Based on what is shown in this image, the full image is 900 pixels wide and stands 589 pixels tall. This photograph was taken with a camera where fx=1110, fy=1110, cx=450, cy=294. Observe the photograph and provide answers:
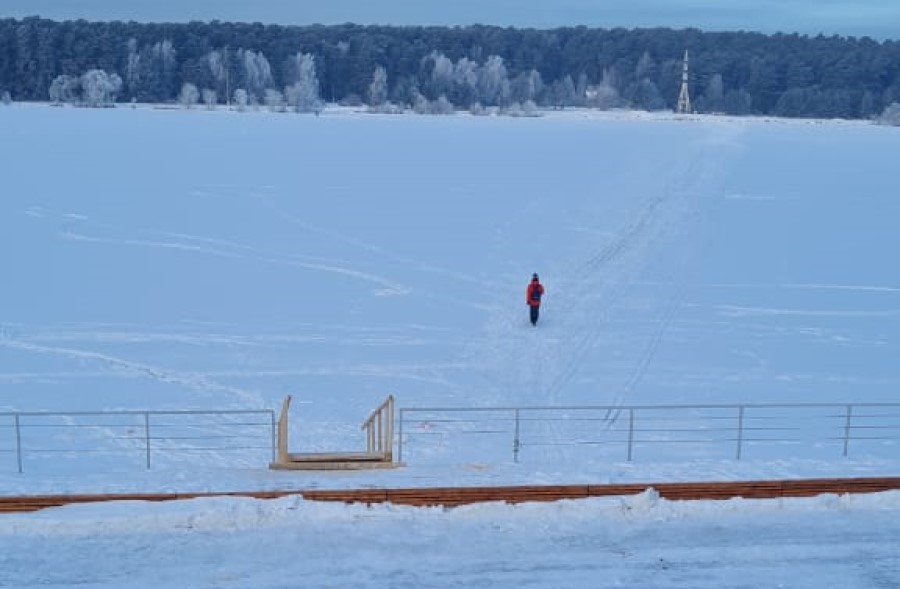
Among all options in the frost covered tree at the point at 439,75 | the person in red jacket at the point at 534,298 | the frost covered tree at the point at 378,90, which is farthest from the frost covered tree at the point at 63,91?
the person in red jacket at the point at 534,298

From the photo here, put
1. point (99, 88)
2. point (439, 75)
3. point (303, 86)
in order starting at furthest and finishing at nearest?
point (439, 75), point (303, 86), point (99, 88)

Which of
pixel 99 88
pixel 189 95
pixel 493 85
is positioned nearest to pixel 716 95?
pixel 493 85

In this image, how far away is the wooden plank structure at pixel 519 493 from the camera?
9344mm

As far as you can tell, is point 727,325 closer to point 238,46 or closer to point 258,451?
point 258,451

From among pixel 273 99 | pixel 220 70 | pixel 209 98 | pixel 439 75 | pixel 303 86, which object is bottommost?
pixel 209 98

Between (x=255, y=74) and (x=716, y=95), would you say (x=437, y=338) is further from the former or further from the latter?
(x=716, y=95)

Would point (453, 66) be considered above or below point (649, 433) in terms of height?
above

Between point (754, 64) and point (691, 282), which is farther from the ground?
point (754, 64)

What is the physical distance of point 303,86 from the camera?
126 metres

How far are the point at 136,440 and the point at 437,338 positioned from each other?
22.4ft

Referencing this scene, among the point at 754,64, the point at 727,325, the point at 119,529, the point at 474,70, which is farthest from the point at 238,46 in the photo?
the point at 119,529

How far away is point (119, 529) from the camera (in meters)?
8.92

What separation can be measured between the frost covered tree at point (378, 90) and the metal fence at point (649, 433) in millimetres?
116675

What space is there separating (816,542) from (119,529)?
223 inches
